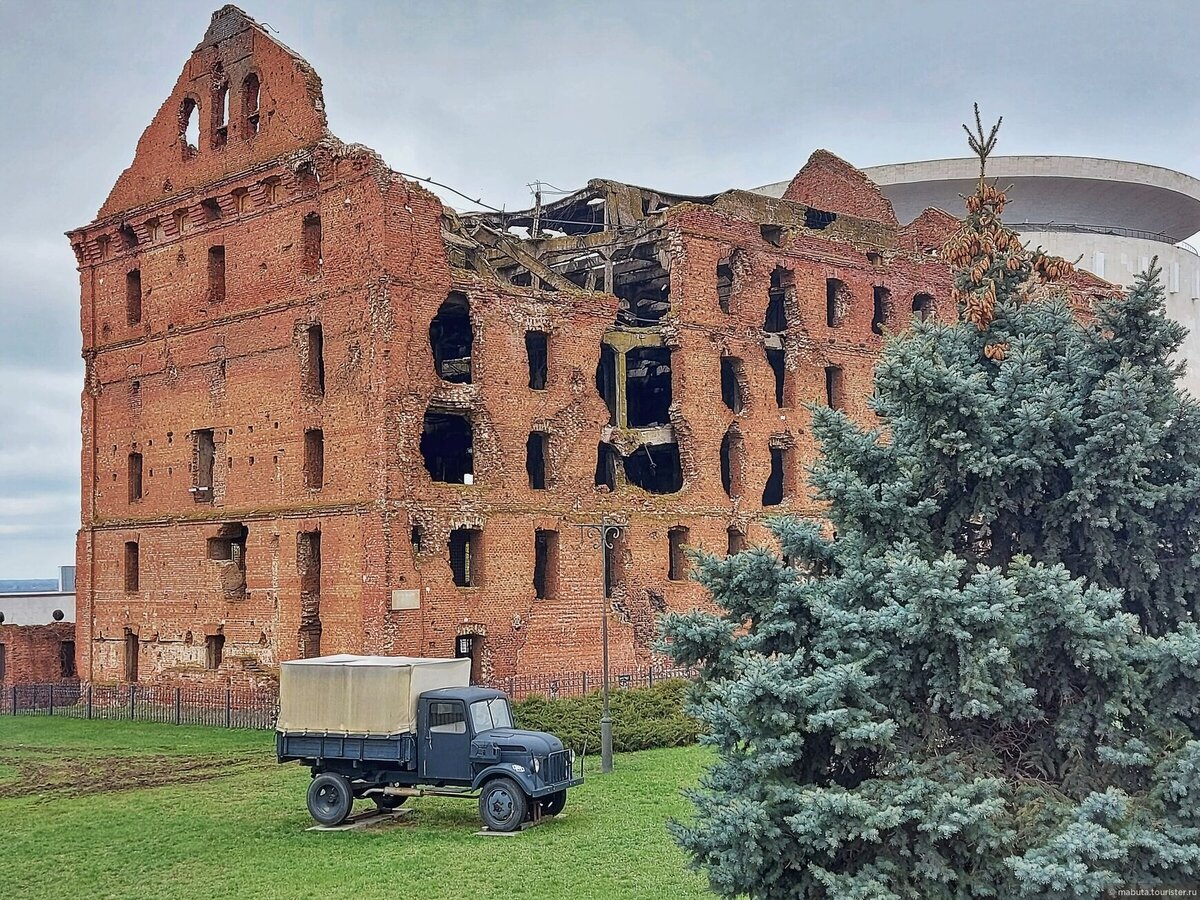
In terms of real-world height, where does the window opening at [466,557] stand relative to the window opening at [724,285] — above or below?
below

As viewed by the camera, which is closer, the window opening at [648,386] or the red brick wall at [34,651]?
the window opening at [648,386]

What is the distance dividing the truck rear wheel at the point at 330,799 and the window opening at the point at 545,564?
43.1ft

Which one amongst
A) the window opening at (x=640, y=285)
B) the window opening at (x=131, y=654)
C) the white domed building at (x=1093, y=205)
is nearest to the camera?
the window opening at (x=131, y=654)

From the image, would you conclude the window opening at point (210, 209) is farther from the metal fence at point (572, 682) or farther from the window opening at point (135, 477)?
the metal fence at point (572, 682)

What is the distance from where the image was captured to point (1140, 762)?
9719mm

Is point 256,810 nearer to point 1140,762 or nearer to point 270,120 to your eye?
point 1140,762

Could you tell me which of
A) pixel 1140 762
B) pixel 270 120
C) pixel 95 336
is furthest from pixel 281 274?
pixel 1140 762

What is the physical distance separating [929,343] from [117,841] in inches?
498

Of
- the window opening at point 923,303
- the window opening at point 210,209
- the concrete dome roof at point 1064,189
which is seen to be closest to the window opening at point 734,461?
the window opening at point 923,303

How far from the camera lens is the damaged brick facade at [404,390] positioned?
2947 centimetres

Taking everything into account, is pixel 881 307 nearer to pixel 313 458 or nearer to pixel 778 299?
pixel 778 299

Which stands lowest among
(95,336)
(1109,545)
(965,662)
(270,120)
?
(965,662)

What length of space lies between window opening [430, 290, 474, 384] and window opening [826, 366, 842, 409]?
10496mm

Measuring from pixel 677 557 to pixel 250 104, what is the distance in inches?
630
